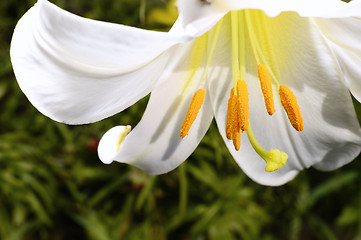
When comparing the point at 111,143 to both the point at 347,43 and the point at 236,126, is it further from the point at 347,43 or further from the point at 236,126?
the point at 347,43

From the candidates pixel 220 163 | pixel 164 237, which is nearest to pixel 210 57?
pixel 220 163

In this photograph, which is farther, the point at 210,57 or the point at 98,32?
the point at 210,57

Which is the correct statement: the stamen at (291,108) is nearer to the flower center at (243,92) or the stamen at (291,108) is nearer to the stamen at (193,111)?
the flower center at (243,92)

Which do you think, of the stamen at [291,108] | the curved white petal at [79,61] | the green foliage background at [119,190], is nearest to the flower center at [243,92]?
the stamen at [291,108]

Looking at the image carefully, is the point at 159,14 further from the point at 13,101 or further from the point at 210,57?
the point at 13,101

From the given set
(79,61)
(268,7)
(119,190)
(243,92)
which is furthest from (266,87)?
(119,190)

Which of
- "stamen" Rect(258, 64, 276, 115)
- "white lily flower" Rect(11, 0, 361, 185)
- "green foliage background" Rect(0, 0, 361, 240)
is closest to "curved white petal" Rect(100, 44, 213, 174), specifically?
"white lily flower" Rect(11, 0, 361, 185)
